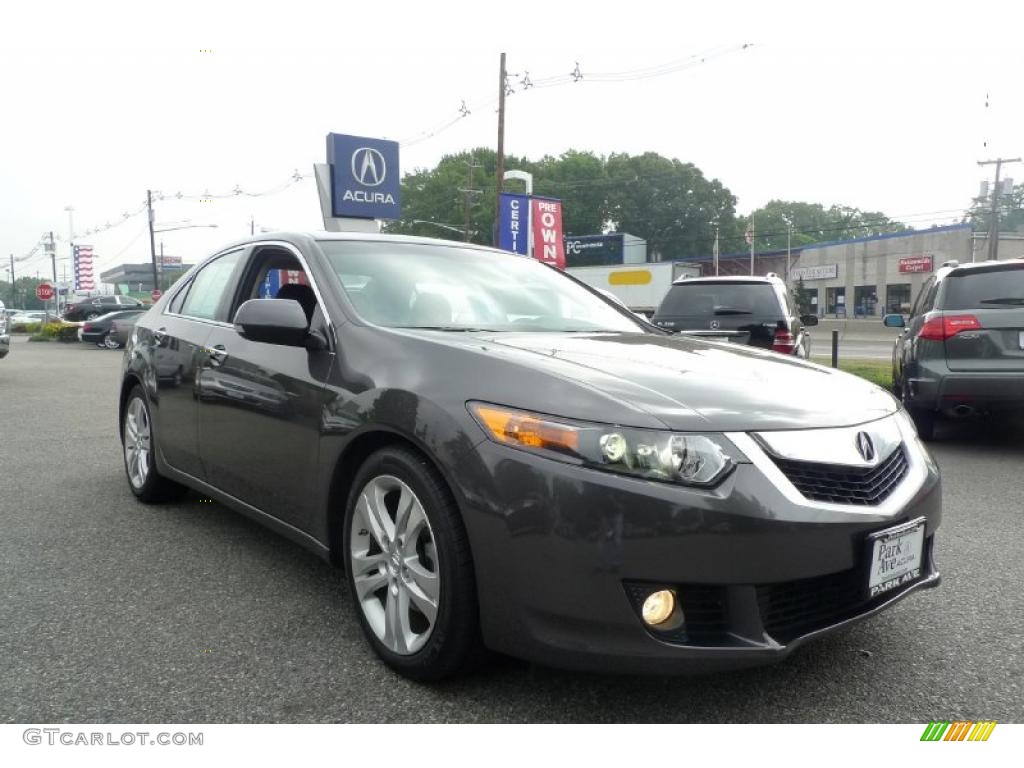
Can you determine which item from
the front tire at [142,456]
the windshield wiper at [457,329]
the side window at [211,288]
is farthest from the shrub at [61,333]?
the windshield wiper at [457,329]

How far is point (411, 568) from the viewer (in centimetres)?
251

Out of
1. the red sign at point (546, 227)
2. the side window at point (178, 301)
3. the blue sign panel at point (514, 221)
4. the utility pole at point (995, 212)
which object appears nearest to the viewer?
the side window at point (178, 301)

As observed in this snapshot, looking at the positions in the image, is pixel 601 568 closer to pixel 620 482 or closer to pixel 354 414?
pixel 620 482

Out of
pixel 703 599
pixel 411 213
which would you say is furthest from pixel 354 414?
pixel 411 213

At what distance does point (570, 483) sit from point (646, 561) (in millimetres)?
268

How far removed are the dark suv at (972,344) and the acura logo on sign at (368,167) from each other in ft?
38.9

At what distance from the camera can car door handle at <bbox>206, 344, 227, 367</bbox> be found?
3.66m

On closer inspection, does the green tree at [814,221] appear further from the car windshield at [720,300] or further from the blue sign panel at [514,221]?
the car windshield at [720,300]

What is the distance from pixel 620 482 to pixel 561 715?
73 cm

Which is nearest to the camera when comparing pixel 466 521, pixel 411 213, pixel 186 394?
pixel 466 521

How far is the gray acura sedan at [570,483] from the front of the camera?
6.89 ft

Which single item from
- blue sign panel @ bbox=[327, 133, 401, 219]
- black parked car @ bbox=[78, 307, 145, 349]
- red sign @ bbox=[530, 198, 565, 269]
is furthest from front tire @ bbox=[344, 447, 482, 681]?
black parked car @ bbox=[78, 307, 145, 349]

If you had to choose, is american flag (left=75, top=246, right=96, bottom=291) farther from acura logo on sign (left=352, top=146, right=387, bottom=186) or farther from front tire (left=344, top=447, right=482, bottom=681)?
front tire (left=344, top=447, right=482, bottom=681)

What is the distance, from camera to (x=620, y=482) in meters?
2.09
